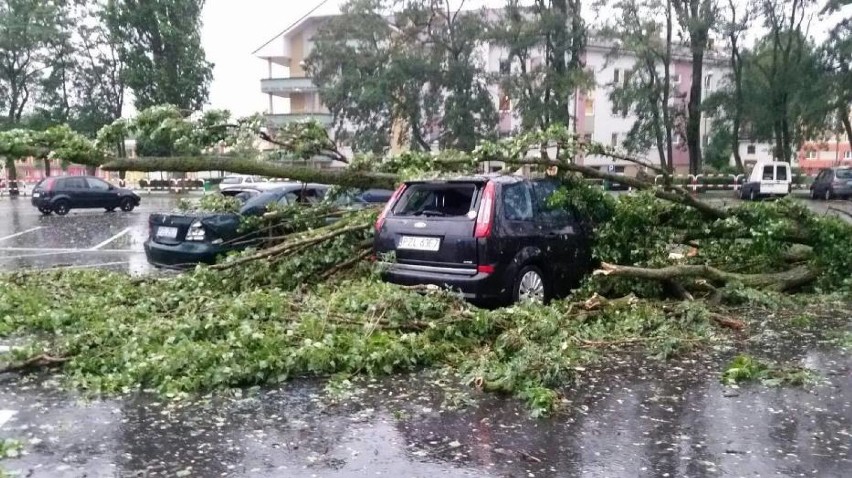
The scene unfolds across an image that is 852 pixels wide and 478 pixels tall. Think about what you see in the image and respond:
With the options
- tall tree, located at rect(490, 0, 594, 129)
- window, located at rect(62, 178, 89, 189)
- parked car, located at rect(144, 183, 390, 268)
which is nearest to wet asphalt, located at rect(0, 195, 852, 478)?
parked car, located at rect(144, 183, 390, 268)

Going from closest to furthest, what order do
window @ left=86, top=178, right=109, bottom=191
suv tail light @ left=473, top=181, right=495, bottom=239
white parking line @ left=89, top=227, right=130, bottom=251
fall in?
suv tail light @ left=473, top=181, right=495, bottom=239
white parking line @ left=89, top=227, right=130, bottom=251
window @ left=86, top=178, right=109, bottom=191

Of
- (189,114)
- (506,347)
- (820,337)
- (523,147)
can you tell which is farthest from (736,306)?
(189,114)

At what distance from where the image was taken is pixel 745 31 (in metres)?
38.8

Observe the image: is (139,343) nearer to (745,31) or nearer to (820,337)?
(820,337)

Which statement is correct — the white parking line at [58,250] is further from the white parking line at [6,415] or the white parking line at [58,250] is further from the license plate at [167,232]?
the white parking line at [6,415]

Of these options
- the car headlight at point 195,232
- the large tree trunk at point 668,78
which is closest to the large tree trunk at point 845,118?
the large tree trunk at point 668,78

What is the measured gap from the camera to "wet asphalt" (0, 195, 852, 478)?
13.9 ft

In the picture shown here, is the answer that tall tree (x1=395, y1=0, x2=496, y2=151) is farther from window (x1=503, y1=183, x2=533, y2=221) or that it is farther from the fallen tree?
window (x1=503, y1=183, x2=533, y2=221)

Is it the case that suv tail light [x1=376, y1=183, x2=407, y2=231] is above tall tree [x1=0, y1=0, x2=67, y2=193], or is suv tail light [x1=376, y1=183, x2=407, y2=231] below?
below

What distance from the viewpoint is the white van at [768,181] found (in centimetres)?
3434

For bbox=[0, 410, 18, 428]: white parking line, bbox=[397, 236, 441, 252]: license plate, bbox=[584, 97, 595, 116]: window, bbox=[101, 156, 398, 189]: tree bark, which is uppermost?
bbox=[584, 97, 595, 116]: window

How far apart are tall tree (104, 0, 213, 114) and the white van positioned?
2788cm

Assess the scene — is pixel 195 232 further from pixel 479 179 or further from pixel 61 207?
pixel 61 207

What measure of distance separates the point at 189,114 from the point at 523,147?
172 inches
